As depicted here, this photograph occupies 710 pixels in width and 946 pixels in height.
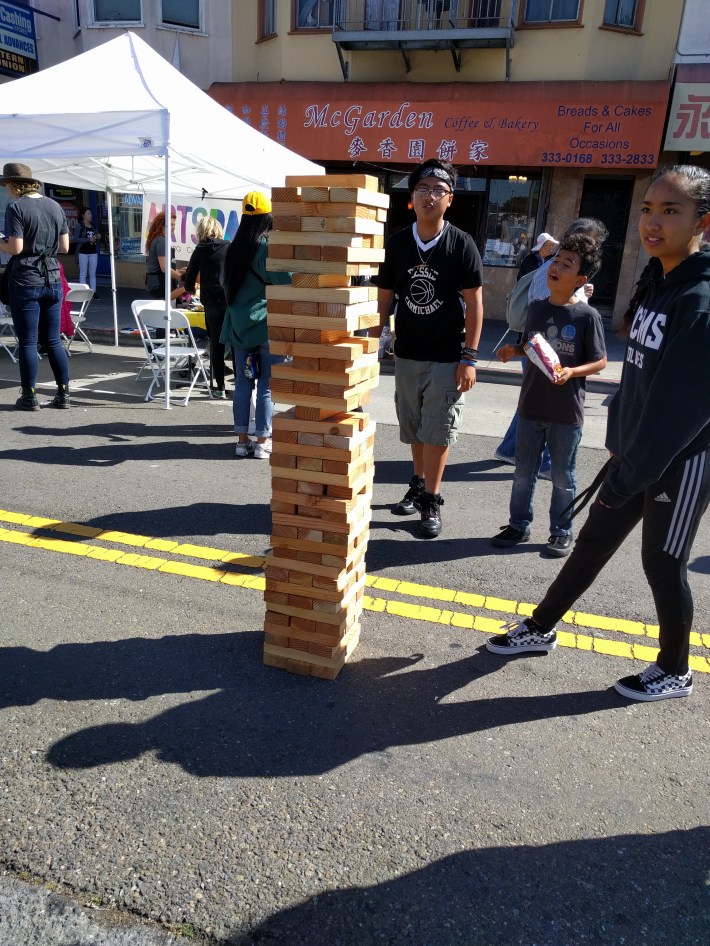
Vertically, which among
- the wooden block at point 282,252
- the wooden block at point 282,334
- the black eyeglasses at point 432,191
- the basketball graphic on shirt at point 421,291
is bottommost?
the wooden block at point 282,334

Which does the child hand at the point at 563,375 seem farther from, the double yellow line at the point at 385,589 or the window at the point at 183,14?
the window at the point at 183,14

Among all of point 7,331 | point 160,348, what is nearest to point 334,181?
point 160,348

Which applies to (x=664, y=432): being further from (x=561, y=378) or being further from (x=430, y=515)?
(x=430, y=515)

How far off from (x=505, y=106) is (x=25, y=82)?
27.9 feet

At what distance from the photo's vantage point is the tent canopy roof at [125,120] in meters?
6.64

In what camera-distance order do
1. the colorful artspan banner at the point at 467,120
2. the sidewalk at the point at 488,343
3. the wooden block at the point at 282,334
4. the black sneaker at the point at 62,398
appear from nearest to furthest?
the wooden block at the point at 282,334
the black sneaker at the point at 62,398
the sidewalk at the point at 488,343
the colorful artspan banner at the point at 467,120

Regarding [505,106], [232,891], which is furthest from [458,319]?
[505,106]

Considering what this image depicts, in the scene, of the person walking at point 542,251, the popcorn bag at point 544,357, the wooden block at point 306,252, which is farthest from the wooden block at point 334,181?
the person walking at point 542,251

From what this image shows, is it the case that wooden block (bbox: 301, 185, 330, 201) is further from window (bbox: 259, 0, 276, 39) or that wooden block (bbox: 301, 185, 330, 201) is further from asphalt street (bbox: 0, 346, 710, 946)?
window (bbox: 259, 0, 276, 39)

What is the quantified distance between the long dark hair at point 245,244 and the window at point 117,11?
13.2 meters

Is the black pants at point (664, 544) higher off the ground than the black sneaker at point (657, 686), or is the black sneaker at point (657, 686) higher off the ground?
the black pants at point (664, 544)

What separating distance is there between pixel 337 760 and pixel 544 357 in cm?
231

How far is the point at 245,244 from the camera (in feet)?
17.8

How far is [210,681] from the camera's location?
9.80 ft
